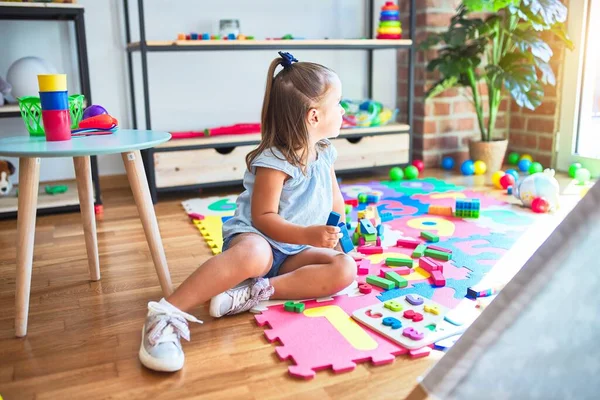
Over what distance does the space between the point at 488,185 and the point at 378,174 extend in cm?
53

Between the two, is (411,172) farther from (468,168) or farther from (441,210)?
(441,210)

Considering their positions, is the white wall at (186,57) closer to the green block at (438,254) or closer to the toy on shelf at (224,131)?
the toy on shelf at (224,131)

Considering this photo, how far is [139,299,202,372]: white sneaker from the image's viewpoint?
1.00m

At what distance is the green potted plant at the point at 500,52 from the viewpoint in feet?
7.31

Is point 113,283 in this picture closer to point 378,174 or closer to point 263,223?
point 263,223

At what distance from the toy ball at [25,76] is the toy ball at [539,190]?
1.74 metres

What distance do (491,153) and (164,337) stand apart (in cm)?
198

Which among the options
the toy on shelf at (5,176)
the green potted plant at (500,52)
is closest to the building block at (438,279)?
the green potted plant at (500,52)

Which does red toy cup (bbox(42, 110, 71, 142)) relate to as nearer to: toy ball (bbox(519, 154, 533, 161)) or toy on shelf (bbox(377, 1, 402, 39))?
toy on shelf (bbox(377, 1, 402, 39))

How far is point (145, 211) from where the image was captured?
48.8 inches

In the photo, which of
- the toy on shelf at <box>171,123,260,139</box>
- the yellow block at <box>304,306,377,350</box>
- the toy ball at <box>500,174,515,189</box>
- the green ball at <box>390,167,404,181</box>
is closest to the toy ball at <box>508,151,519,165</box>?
the toy ball at <box>500,174,515,189</box>

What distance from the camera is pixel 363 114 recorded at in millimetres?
2539

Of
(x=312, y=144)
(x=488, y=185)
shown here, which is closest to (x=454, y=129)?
(x=488, y=185)

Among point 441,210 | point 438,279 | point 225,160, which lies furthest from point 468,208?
point 225,160
